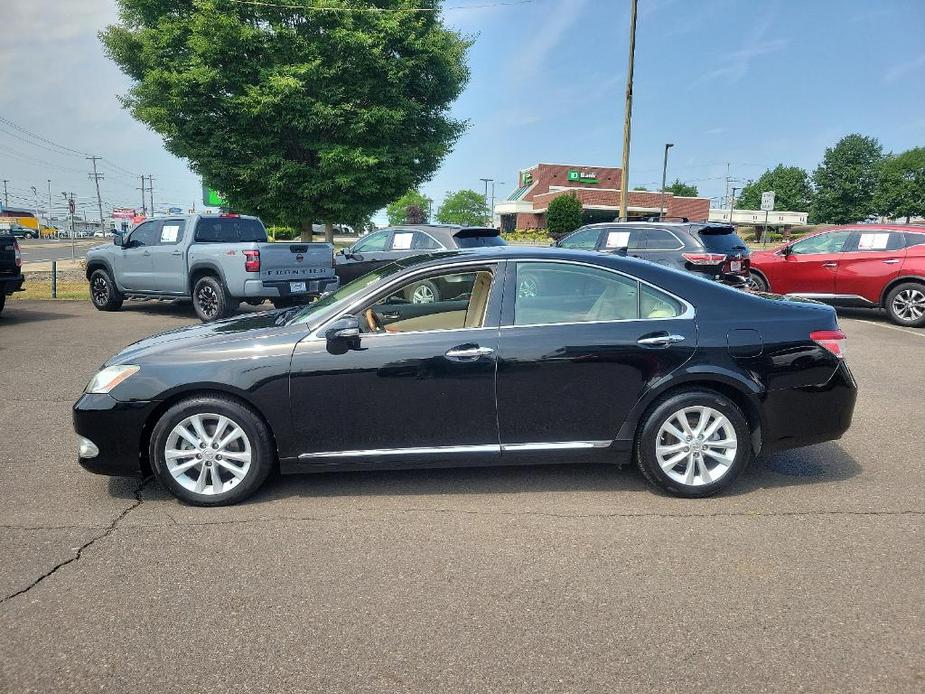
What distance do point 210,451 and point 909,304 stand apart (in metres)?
11.7

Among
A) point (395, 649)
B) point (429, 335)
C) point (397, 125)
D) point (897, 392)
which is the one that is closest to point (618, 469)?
point (429, 335)

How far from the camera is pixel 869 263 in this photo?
11.5 meters

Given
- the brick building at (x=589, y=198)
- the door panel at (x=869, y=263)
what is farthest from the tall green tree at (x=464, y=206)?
the door panel at (x=869, y=263)

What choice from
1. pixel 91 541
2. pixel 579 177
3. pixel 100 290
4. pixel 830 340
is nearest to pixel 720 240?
pixel 830 340

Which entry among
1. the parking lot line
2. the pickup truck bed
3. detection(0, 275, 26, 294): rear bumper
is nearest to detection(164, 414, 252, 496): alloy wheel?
the pickup truck bed

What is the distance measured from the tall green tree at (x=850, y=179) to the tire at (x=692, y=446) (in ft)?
314

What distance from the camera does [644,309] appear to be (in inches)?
165

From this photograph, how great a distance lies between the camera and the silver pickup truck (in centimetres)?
1109

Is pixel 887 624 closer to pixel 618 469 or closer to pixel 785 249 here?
pixel 618 469

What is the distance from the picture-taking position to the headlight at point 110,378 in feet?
13.1

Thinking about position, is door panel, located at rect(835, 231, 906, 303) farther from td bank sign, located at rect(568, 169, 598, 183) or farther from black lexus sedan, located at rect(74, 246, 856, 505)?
td bank sign, located at rect(568, 169, 598, 183)

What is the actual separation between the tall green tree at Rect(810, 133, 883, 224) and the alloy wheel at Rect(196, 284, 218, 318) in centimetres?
9250

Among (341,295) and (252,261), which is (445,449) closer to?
(341,295)

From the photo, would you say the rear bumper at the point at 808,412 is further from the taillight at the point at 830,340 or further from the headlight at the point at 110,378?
the headlight at the point at 110,378
